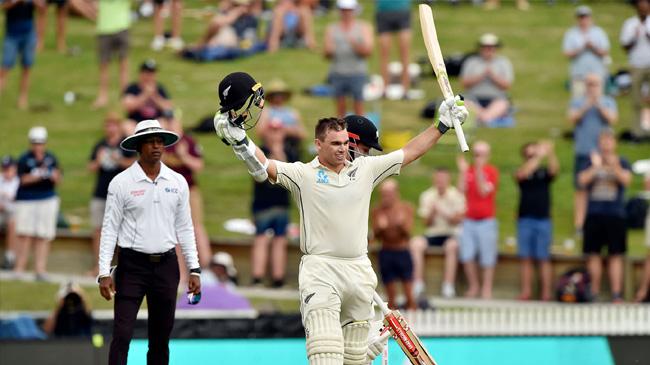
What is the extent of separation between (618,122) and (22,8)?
8.22 m

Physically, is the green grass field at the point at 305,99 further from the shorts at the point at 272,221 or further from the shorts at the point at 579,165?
the shorts at the point at 272,221

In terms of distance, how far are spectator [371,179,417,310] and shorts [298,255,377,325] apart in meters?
6.08

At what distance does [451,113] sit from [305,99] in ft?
40.4

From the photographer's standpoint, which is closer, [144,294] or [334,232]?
[334,232]

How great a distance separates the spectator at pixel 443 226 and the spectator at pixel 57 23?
922cm

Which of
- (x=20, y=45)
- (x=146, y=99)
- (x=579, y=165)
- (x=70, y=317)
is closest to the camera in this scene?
(x=70, y=317)

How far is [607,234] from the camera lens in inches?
664

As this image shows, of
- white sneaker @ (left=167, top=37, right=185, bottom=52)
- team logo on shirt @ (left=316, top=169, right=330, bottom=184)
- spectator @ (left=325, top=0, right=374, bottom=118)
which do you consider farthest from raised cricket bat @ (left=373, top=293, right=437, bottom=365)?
white sneaker @ (left=167, top=37, right=185, bottom=52)

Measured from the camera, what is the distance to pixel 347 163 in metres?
10.3

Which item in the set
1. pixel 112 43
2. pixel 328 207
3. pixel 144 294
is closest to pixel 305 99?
pixel 112 43

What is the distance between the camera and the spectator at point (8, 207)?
1741 centimetres

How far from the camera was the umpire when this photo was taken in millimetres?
10758

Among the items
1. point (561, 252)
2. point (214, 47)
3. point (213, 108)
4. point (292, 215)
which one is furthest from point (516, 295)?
point (214, 47)

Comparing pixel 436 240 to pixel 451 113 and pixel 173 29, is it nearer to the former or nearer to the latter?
pixel 451 113
